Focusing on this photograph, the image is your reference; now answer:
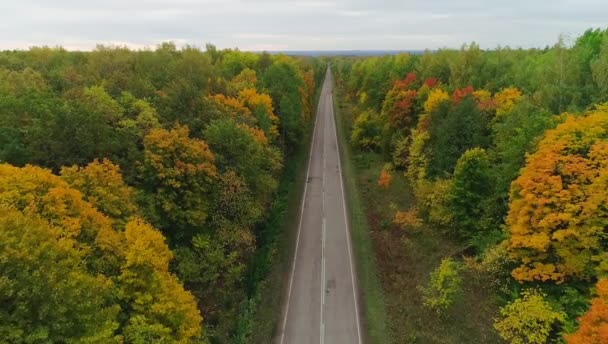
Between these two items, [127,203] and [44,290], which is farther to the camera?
[127,203]

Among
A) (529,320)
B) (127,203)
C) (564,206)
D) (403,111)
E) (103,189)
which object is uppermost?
(403,111)

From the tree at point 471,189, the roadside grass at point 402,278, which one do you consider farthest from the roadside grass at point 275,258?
the tree at point 471,189

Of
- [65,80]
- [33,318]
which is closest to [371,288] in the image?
[33,318]

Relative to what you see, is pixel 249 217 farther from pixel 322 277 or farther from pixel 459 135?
pixel 459 135

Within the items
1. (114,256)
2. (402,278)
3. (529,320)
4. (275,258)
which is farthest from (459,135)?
(114,256)

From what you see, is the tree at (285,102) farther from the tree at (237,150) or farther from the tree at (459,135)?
the tree at (459,135)

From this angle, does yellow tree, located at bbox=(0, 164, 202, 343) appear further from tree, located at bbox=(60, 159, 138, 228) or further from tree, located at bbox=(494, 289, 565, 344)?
tree, located at bbox=(494, 289, 565, 344)
